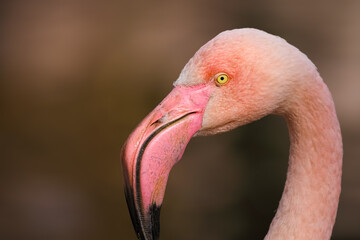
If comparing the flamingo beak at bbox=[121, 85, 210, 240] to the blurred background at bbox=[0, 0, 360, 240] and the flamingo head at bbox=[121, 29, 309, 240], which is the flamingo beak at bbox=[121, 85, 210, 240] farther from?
the blurred background at bbox=[0, 0, 360, 240]

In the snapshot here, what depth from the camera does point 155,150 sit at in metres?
1.02

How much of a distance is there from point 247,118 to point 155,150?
24 cm

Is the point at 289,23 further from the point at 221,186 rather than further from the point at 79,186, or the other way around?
the point at 79,186

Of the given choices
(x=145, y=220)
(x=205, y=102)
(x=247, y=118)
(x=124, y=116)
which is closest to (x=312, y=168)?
(x=247, y=118)

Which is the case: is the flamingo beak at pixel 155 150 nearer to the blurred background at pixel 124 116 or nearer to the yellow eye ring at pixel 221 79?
the yellow eye ring at pixel 221 79

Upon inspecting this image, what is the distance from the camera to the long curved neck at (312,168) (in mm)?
1066

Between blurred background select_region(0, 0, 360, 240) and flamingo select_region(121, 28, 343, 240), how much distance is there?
2.19 metres

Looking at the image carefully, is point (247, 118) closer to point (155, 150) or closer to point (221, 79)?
point (221, 79)

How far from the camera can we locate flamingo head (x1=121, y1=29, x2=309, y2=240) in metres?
1.01

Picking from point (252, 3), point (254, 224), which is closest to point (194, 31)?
point (252, 3)

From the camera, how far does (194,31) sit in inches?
132

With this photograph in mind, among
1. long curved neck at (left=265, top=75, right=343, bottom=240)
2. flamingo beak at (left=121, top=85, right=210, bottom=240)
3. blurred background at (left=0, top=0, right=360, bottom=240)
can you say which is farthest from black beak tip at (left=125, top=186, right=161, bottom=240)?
blurred background at (left=0, top=0, right=360, bottom=240)

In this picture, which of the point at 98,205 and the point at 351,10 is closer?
the point at 351,10

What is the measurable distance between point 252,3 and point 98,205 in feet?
6.26
